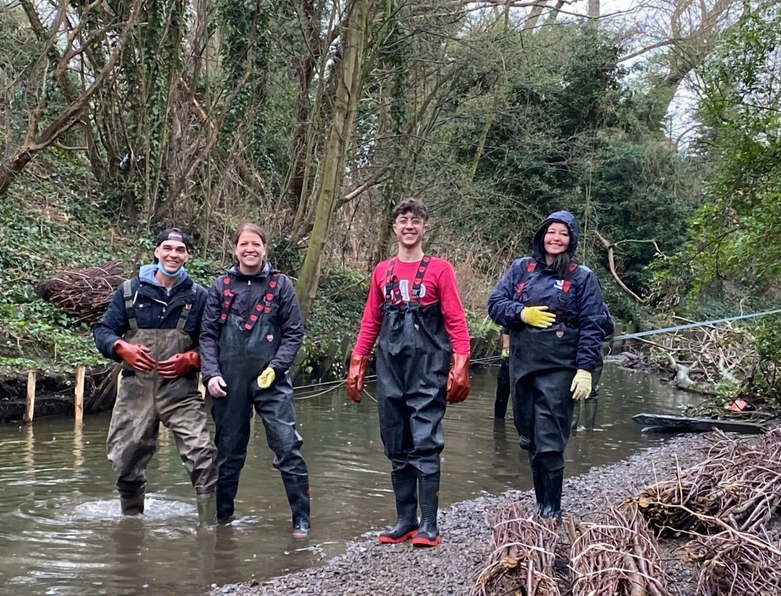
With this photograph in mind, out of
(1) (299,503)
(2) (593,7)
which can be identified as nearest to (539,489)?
(1) (299,503)

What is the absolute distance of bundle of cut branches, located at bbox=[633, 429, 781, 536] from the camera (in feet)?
15.2

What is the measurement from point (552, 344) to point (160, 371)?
2.42m

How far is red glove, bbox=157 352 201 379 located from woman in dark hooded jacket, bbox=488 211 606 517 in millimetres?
1934

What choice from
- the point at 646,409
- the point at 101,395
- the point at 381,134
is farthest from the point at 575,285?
the point at 381,134

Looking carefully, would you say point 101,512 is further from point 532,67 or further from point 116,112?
point 532,67

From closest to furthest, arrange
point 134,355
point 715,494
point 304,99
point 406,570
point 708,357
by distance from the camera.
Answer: point 406,570 → point 715,494 → point 134,355 → point 708,357 → point 304,99

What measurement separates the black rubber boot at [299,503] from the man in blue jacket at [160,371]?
497 millimetres

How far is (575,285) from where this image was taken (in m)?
5.10

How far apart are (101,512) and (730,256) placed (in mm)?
7094

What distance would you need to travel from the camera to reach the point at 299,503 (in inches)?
209

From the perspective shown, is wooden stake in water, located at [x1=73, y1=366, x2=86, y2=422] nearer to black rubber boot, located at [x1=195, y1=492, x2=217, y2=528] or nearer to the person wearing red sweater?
black rubber boot, located at [x1=195, y1=492, x2=217, y2=528]

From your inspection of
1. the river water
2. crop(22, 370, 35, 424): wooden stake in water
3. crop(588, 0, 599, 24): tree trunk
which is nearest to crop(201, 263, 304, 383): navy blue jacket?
the river water

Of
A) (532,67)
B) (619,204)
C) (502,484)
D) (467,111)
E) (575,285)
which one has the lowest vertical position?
(502,484)

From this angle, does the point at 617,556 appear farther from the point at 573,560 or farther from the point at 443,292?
the point at 443,292
